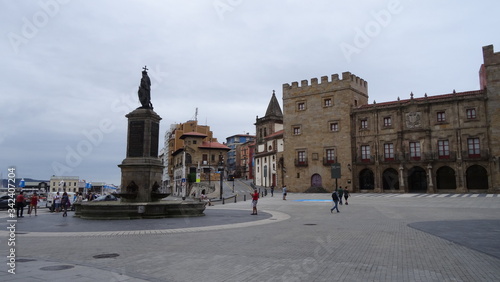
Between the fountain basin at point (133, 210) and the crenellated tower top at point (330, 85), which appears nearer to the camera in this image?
the fountain basin at point (133, 210)

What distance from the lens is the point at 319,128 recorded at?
53844mm

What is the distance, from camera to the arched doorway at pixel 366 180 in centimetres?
5050

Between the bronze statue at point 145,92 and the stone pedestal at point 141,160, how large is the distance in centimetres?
52

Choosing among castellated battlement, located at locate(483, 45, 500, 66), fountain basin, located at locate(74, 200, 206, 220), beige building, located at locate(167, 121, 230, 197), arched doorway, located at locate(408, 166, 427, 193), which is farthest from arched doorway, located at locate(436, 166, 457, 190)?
beige building, located at locate(167, 121, 230, 197)

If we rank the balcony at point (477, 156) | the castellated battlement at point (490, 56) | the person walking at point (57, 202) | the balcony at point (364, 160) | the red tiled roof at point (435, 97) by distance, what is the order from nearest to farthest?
1. the person walking at point (57, 202)
2. the castellated battlement at point (490, 56)
3. the balcony at point (477, 156)
4. the red tiled roof at point (435, 97)
5. the balcony at point (364, 160)

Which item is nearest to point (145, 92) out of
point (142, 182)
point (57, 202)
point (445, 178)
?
point (142, 182)

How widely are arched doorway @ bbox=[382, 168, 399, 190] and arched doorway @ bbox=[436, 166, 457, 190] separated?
17.0 ft

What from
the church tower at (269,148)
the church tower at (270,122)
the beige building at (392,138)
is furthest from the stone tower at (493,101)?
the church tower at (270,122)

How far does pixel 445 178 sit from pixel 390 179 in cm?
687

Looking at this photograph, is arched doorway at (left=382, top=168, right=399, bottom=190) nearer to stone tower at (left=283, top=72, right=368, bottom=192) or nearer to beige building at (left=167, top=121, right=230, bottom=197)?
stone tower at (left=283, top=72, right=368, bottom=192)

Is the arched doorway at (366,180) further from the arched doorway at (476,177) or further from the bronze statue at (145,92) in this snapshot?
the bronze statue at (145,92)

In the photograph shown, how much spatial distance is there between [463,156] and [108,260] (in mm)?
46134

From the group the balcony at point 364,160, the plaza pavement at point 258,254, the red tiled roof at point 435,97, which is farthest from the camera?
the balcony at point 364,160

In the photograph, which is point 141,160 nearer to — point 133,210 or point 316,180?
point 133,210
